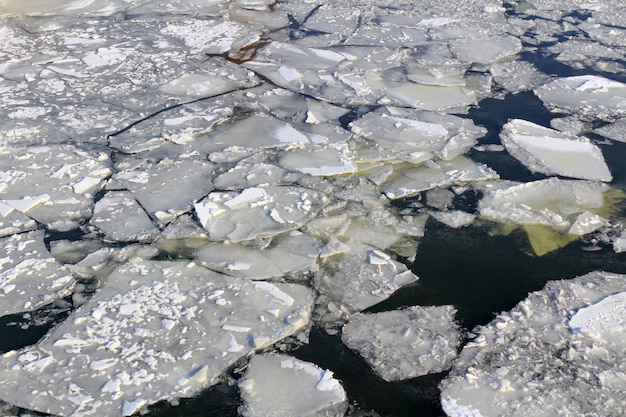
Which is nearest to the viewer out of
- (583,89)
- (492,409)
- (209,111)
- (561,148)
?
(492,409)

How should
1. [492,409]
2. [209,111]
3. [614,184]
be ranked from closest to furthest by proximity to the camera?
[492,409], [614,184], [209,111]

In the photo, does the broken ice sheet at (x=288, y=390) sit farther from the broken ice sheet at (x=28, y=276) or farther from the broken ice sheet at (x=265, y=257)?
the broken ice sheet at (x=28, y=276)

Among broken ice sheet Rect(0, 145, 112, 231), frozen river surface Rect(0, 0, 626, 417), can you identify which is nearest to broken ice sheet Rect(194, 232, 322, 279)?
frozen river surface Rect(0, 0, 626, 417)

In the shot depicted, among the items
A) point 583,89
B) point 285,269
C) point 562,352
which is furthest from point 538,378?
point 583,89

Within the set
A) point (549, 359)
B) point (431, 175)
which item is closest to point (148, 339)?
point (549, 359)

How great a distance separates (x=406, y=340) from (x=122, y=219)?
1.51m

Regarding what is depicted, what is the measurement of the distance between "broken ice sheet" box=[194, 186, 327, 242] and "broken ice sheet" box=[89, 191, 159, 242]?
0.26 metres

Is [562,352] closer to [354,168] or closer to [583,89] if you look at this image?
[354,168]

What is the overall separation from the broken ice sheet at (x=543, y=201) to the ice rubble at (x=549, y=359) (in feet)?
1.58

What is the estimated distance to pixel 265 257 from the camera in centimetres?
301

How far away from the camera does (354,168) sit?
3648 mm

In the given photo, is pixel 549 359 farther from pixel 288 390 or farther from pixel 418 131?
pixel 418 131

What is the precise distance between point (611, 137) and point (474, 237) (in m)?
1.44

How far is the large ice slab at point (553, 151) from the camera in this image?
3668 mm
